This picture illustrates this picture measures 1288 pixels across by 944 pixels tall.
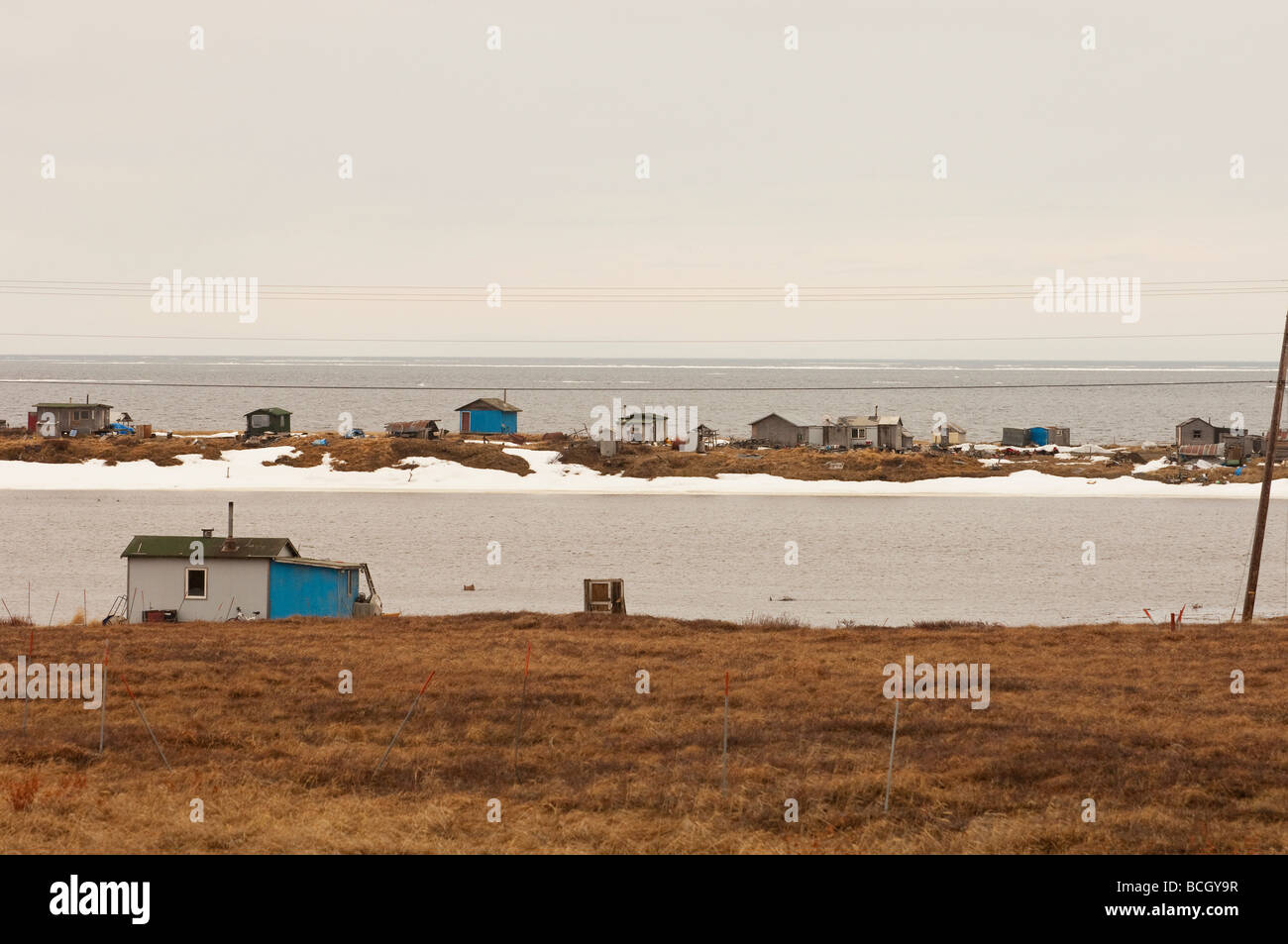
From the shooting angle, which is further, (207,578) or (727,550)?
(727,550)

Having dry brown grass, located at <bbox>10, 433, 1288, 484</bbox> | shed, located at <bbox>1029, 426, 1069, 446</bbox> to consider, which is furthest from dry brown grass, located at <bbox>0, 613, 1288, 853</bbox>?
shed, located at <bbox>1029, 426, 1069, 446</bbox>

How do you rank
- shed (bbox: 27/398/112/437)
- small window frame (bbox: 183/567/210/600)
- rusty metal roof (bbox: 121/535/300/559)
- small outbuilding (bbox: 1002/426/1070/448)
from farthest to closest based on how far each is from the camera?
small outbuilding (bbox: 1002/426/1070/448) → shed (bbox: 27/398/112/437) → small window frame (bbox: 183/567/210/600) → rusty metal roof (bbox: 121/535/300/559)

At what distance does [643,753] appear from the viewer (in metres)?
18.3

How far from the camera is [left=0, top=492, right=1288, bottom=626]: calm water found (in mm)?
52750

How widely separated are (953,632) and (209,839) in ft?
85.0

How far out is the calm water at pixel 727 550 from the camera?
5275 cm

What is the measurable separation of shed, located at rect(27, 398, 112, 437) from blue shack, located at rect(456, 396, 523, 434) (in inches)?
1477

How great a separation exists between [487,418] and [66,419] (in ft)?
144

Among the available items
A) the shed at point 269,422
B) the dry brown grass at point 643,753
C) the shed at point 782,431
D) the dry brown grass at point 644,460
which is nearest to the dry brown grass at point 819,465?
the dry brown grass at point 644,460

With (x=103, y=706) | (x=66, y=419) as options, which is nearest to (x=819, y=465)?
(x=66, y=419)

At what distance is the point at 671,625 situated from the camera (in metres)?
35.7

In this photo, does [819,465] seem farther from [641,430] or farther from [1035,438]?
[1035,438]

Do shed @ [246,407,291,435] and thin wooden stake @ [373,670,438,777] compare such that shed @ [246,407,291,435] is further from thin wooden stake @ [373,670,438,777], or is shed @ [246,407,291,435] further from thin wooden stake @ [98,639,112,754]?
thin wooden stake @ [373,670,438,777]

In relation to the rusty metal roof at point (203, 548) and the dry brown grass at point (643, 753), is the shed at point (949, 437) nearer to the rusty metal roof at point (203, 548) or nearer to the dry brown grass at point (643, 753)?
the rusty metal roof at point (203, 548)
